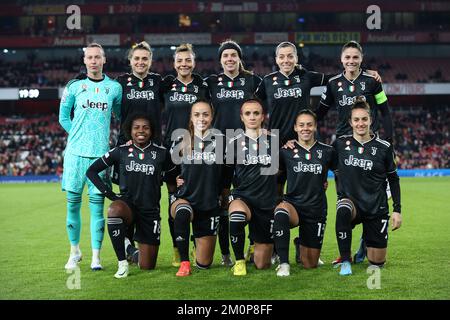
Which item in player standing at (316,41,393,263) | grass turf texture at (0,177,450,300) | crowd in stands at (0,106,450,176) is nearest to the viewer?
grass turf texture at (0,177,450,300)

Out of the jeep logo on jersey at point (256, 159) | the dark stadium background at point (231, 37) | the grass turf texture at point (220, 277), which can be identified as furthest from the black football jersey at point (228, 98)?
the dark stadium background at point (231, 37)

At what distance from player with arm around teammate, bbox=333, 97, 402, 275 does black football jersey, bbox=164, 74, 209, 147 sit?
5.58ft

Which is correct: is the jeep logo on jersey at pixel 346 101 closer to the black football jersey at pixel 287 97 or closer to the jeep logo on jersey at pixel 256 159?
the black football jersey at pixel 287 97

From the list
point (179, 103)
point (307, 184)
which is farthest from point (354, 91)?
point (179, 103)

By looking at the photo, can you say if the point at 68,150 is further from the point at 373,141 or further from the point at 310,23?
the point at 310,23

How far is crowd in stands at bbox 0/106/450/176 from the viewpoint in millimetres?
29094

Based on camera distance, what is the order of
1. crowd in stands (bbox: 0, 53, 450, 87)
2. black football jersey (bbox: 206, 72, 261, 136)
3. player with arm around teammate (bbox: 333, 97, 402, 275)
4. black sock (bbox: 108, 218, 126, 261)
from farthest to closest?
1. crowd in stands (bbox: 0, 53, 450, 87)
2. black football jersey (bbox: 206, 72, 261, 136)
3. player with arm around teammate (bbox: 333, 97, 402, 275)
4. black sock (bbox: 108, 218, 126, 261)

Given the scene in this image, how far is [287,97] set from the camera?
647 cm

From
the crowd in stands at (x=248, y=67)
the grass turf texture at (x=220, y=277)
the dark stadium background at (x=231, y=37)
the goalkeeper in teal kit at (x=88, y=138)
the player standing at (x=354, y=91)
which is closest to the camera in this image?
the grass turf texture at (x=220, y=277)

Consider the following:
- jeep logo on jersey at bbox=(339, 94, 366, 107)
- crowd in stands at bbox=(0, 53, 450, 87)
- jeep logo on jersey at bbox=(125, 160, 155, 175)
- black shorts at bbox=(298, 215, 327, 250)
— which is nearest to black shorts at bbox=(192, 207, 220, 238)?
jeep logo on jersey at bbox=(125, 160, 155, 175)

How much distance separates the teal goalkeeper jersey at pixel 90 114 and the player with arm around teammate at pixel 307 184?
194 centimetres

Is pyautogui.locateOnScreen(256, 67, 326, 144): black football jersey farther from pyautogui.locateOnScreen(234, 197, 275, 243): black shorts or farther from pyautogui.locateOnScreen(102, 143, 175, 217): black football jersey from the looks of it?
pyautogui.locateOnScreen(102, 143, 175, 217): black football jersey

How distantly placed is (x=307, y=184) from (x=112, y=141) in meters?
25.6

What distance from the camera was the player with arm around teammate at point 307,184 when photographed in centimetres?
599
